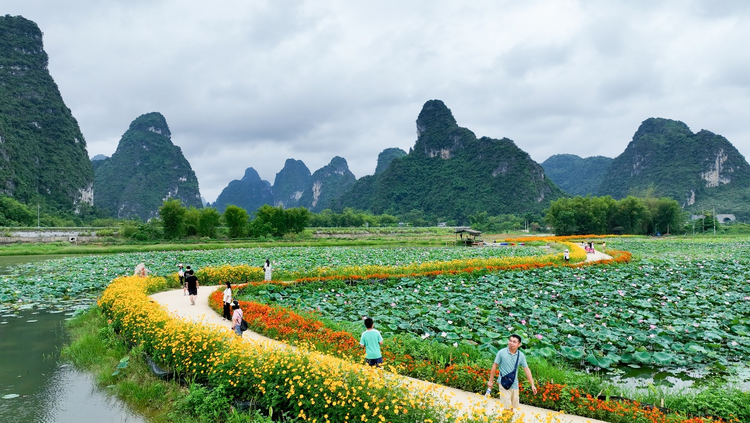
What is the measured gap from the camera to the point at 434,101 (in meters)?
145

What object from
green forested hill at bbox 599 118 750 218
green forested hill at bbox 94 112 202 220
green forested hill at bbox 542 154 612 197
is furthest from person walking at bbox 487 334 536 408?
green forested hill at bbox 542 154 612 197

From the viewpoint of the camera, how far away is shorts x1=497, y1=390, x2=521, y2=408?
4.64m

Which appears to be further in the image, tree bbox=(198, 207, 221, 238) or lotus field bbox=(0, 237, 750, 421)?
tree bbox=(198, 207, 221, 238)

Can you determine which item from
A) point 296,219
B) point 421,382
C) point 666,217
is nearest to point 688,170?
point 666,217

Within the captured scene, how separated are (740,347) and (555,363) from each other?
11.2 ft

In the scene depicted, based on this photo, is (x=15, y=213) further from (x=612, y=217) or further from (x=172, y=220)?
(x=612, y=217)

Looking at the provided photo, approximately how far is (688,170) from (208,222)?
114 meters

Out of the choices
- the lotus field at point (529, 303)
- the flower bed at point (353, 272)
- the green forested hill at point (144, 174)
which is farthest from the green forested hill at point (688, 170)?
the green forested hill at point (144, 174)

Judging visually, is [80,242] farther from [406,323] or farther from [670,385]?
[670,385]

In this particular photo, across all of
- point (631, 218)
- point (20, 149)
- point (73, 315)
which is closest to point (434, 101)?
point (631, 218)

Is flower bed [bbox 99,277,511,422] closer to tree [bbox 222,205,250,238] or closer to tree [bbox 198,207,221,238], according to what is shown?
tree [bbox 198,207,221,238]

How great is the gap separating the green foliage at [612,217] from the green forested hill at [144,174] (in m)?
110

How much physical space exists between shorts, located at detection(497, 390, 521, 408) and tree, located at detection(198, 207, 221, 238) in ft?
163

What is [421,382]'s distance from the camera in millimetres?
5602
